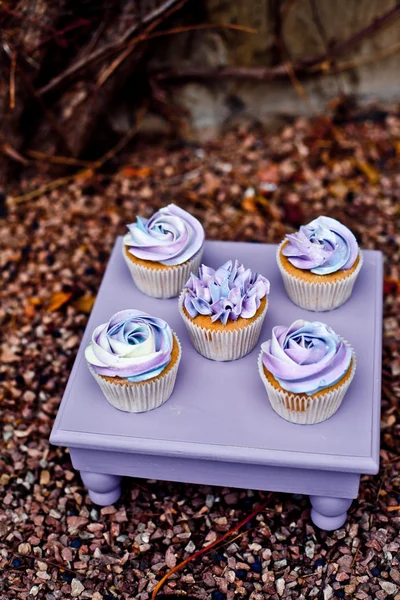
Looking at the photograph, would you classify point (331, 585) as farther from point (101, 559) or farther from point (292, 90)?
point (292, 90)

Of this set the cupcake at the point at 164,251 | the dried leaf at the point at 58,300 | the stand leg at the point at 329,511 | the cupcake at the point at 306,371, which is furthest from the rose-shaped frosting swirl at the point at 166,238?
the stand leg at the point at 329,511

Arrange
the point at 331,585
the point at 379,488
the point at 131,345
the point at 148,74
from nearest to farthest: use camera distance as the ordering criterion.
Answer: the point at 131,345, the point at 331,585, the point at 379,488, the point at 148,74

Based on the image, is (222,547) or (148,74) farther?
(148,74)

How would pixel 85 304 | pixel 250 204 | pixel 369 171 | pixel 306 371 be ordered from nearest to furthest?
pixel 306 371, pixel 85 304, pixel 250 204, pixel 369 171

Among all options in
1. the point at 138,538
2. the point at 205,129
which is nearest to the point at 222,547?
the point at 138,538

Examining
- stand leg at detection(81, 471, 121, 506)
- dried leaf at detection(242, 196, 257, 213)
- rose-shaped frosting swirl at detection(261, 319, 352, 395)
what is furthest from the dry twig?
dried leaf at detection(242, 196, 257, 213)

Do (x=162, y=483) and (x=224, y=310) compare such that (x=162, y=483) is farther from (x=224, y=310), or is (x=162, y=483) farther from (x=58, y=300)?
(x=58, y=300)

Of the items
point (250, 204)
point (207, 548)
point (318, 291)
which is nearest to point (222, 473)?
point (207, 548)
